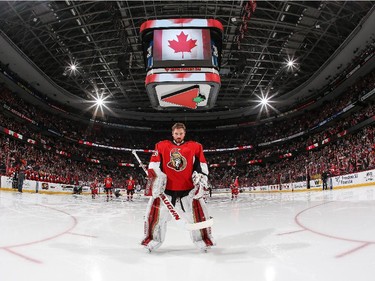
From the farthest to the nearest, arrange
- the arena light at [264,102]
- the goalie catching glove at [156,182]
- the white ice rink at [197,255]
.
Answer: the arena light at [264,102] → the goalie catching glove at [156,182] → the white ice rink at [197,255]

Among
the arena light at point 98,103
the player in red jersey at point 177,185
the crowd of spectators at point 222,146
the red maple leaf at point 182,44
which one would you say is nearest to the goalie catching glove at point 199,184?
the player in red jersey at point 177,185

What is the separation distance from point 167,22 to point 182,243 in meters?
6.69

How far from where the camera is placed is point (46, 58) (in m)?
25.4

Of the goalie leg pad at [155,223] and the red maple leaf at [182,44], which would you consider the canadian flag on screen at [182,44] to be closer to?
the red maple leaf at [182,44]

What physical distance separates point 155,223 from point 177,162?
32.3 inches

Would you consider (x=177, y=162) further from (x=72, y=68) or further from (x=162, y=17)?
(x=72, y=68)

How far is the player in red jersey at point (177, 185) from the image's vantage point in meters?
3.84

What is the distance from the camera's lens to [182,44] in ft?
28.4

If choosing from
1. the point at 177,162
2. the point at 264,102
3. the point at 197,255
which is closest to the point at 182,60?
the point at 177,162

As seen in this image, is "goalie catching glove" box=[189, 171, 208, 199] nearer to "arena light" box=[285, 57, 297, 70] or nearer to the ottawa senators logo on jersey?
the ottawa senators logo on jersey

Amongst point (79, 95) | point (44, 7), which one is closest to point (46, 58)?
point (44, 7)

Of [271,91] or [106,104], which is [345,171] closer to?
[271,91]

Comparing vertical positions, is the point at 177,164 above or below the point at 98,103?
below

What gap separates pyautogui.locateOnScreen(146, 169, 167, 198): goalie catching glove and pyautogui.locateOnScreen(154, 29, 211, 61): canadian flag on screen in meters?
5.32
